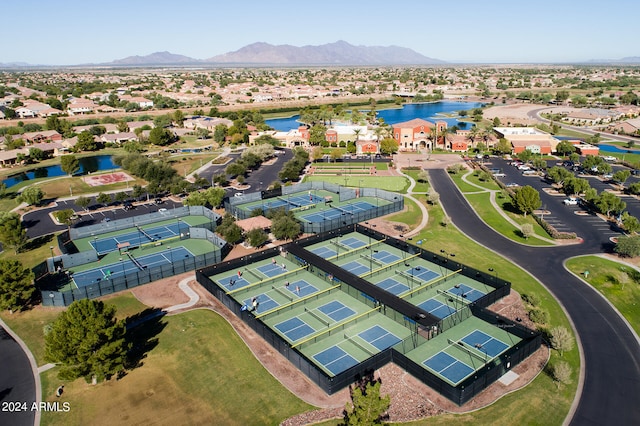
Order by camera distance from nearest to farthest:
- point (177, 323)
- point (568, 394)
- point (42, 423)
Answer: point (42, 423), point (568, 394), point (177, 323)

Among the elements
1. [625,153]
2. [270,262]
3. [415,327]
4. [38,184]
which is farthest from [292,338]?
[625,153]

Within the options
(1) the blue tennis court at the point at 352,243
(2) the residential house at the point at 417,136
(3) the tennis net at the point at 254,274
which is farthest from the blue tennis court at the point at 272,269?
(2) the residential house at the point at 417,136

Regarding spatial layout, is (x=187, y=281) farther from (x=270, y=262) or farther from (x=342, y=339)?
(x=342, y=339)

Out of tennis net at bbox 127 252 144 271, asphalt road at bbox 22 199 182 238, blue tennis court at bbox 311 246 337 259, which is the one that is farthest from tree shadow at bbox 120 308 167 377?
asphalt road at bbox 22 199 182 238

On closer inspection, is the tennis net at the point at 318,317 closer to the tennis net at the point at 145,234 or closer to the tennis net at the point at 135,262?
the tennis net at the point at 135,262

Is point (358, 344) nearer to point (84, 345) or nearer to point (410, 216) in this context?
point (84, 345)

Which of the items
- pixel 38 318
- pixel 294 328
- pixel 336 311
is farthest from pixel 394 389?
pixel 38 318

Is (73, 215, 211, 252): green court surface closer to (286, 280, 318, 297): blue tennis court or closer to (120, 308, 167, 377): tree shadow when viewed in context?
(120, 308, 167, 377): tree shadow

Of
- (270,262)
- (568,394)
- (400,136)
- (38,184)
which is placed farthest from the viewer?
(400,136)
